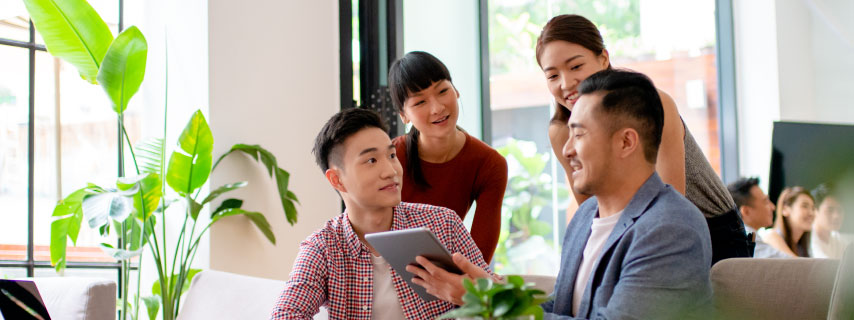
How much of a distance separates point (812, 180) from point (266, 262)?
3.14 metres

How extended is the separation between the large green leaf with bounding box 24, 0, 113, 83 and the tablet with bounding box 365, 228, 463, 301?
211cm

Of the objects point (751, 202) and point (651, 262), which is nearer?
point (651, 262)

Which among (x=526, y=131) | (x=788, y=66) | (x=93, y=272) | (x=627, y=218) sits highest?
(x=788, y=66)

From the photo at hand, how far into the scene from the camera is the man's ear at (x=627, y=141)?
162 centimetres

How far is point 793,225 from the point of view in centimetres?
458

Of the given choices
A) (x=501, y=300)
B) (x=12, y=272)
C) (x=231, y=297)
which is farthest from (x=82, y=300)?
(x=501, y=300)

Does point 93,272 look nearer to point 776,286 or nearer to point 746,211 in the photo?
point 776,286

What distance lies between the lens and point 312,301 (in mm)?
1945

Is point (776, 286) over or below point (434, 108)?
below

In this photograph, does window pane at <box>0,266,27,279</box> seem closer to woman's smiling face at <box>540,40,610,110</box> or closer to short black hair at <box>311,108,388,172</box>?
short black hair at <box>311,108,388,172</box>

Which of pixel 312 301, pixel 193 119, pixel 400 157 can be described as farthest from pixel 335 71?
pixel 312 301

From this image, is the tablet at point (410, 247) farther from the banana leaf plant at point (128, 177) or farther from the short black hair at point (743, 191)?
the short black hair at point (743, 191)

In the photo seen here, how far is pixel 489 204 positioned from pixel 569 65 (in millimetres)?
595

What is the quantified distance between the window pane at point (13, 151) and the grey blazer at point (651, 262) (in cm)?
283
